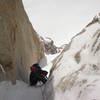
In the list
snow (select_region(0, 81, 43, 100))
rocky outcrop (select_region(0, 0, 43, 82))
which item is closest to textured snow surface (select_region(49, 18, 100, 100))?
snow (select_region(0, 81, 43, 100))

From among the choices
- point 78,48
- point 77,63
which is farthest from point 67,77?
point 78,48

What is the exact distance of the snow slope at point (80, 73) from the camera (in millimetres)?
7869

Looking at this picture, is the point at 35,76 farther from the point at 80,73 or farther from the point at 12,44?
the point at 80,73

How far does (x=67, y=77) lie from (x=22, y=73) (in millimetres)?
5264

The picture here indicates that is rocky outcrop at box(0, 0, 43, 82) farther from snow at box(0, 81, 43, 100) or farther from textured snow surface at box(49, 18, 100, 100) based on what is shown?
textured snow surface at box(49, 18, 100, 100)

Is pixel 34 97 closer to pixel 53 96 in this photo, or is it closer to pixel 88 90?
pixel 53 96

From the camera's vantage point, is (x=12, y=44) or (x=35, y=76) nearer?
(x=35, y=76)

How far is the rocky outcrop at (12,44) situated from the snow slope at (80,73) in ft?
9.79

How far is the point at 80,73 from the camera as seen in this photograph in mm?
9031

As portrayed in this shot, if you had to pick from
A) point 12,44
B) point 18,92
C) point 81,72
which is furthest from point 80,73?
point 12,44

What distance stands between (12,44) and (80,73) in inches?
232

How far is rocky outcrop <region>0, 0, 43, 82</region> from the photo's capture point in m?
13.2

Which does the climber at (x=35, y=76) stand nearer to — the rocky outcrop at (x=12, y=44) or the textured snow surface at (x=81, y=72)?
the rocky outcrop at (x=12, y=44)

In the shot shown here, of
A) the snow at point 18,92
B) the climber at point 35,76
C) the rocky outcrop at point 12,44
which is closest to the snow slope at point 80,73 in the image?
the snow at point 18,92
